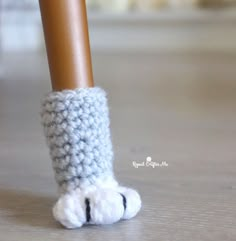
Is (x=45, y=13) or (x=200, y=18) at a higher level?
(x=45, y=13)

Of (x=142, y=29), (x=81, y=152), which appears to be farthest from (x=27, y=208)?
(x=142, y=29)

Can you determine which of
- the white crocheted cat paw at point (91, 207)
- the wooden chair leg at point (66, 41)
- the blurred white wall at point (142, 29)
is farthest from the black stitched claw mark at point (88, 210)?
the blurred white wall at point (142, 29)

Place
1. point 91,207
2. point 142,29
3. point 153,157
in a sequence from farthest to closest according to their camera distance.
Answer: point 142,29
point 153,157
point 91,207

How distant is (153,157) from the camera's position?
80cm

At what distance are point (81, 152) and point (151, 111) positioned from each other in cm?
55

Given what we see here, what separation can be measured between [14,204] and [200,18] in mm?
1623

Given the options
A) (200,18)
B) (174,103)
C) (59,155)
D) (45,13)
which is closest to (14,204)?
(59,155)

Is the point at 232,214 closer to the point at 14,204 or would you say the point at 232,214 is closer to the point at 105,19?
the point at 14,204

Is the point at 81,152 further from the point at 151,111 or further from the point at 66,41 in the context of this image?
the point at 151,111

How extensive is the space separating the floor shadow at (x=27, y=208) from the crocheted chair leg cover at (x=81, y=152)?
0.11ft

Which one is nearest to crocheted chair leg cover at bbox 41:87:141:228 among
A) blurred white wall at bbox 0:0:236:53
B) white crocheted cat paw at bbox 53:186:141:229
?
white crocheted cat paw at bbox 53:186:141:229

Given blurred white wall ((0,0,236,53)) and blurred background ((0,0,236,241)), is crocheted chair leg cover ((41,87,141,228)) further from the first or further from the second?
blurred white wall ((0,0,236,53))

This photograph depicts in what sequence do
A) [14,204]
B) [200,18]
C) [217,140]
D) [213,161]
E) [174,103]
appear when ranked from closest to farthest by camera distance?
[14,204]
[213,161]
[217,140]
[174,103]
[200,18]

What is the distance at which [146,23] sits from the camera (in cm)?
224
